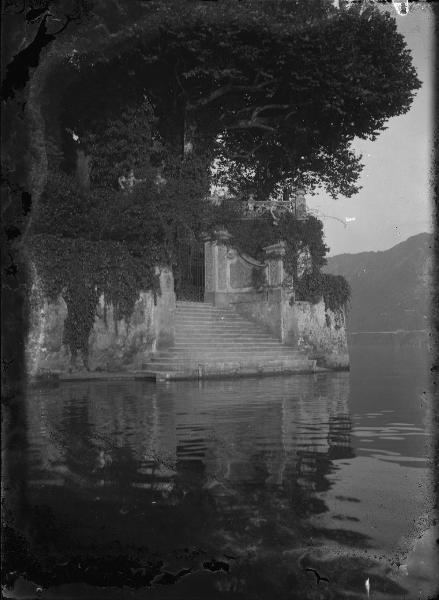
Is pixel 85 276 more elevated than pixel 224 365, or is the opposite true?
pixel 85 276

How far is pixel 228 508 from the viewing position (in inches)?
145

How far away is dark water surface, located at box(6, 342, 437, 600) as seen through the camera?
2623 millimetres

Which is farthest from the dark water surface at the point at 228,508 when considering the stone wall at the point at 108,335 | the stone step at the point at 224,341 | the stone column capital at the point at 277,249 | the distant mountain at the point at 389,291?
the distant mountain at the point at 389,291

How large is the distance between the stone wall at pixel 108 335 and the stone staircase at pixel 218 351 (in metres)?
0.56

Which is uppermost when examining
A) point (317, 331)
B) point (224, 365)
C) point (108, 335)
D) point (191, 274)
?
point (191, 274)

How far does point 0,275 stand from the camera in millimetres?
2584

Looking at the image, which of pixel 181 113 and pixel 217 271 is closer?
pixel 217 271

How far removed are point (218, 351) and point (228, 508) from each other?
47.8 feet

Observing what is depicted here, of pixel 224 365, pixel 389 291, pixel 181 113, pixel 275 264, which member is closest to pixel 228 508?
pixel 224 365

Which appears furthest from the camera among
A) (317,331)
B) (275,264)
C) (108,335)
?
(317,331)

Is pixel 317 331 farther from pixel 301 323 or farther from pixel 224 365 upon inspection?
pixel 224 365

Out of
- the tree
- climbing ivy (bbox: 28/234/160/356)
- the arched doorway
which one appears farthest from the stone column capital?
climbing ivy (bbox: 28/234/160/356)

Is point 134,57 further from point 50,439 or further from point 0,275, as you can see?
point 0,275

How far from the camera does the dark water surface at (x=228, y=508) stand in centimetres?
262
